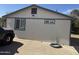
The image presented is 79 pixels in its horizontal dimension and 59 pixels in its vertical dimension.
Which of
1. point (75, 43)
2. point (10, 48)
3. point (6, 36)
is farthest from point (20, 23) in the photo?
point (75, 43)

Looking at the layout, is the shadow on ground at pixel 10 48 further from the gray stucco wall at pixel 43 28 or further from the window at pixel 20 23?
the window at pixel 20 23

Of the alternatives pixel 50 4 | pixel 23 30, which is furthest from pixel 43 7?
pixel 23 30

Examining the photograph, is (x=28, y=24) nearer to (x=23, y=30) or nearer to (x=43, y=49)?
(x=23, y=30)

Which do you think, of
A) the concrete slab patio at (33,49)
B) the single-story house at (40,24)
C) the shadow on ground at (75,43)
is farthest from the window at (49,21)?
the shadow on ground at (75,43)

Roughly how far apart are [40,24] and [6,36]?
2.46 feet

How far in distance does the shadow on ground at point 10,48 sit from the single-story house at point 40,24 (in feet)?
0.59

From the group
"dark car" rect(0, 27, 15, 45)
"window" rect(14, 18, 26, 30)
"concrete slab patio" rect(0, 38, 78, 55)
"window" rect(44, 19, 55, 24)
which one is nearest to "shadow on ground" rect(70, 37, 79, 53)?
"concrete slab patio" rect(0, 38, 78, 55)

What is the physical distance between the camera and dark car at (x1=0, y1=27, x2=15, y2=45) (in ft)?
21.8

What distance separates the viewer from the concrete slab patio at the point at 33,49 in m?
6.64

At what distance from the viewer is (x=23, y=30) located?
673 centimetres

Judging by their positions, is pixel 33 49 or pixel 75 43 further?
pixel 75 43

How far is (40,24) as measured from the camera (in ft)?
22.2

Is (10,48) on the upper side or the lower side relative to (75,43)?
lower

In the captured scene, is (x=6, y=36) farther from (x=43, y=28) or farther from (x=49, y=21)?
(x=49, y=21)
